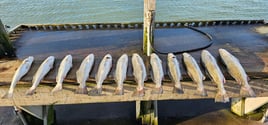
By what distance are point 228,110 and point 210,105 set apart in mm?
333

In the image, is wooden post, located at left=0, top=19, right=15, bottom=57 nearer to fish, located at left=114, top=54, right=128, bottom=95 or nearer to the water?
fish, located at left=114, top=54, right=128, bottom=95

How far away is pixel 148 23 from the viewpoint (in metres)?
4.71

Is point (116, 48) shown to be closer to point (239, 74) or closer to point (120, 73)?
point (120, 73)

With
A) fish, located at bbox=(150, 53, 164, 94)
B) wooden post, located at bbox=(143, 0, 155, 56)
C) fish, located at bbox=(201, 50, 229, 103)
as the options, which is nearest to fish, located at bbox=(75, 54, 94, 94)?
fish, located at bbox=(150, 53, 164, 94)

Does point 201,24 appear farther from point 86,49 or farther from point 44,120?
point 44,120

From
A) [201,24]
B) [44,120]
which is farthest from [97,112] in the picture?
[201,24]

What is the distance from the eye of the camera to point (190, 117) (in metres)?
5.21

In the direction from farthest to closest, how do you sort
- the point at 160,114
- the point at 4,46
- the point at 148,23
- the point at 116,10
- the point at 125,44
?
the point at 116,10 → the point at 160,114 → the point at 125,44 → the point at 148,23 → the point at 4,46

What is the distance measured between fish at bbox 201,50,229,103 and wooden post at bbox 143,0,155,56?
3.02 feet

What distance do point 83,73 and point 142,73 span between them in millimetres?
740

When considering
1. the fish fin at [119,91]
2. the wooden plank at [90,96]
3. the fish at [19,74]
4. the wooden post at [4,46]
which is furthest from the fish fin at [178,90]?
the wooden post at [4,46]

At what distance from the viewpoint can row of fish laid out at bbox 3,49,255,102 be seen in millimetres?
3680

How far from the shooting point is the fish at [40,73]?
3.65 m

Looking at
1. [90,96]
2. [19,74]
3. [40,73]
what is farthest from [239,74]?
[19,74]
